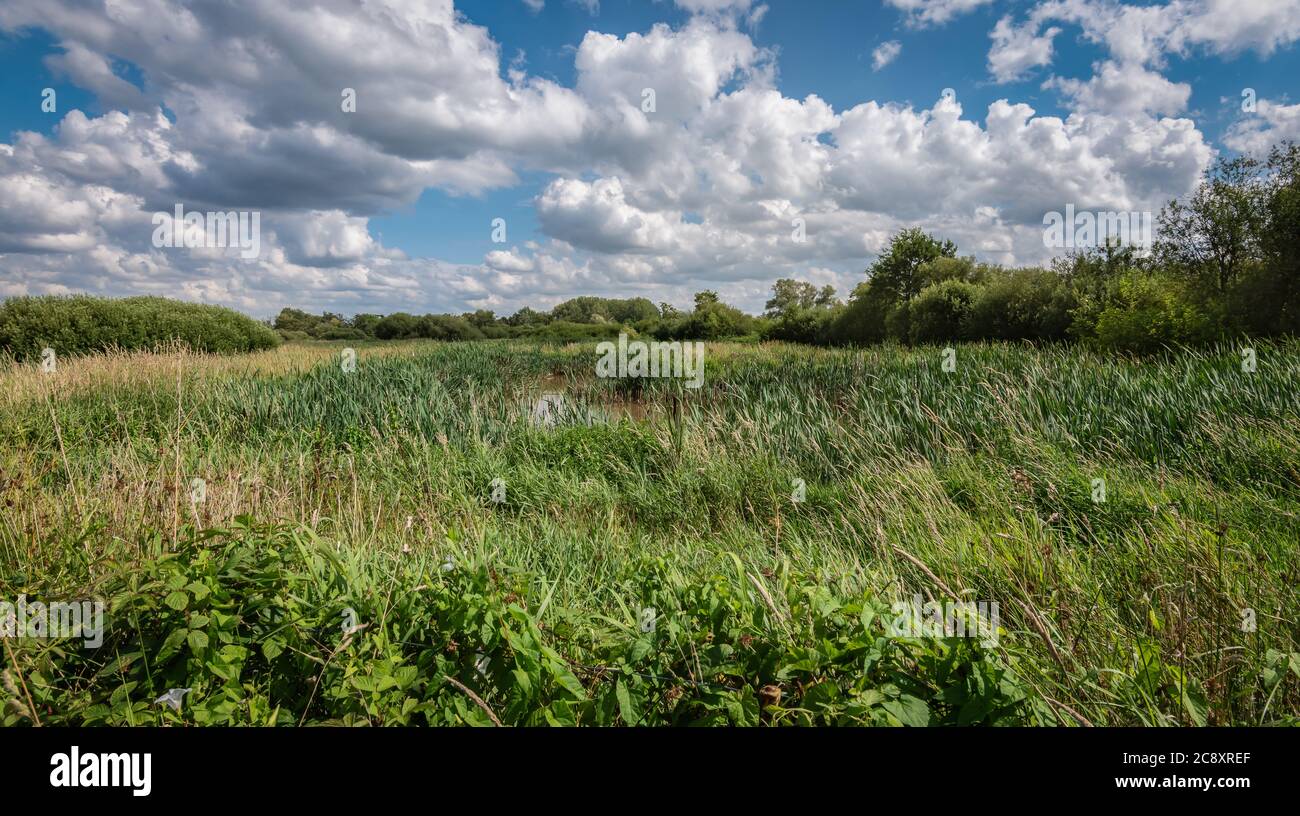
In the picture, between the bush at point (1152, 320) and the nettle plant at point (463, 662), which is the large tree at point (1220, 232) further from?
the nettle plant at point (463, 662)

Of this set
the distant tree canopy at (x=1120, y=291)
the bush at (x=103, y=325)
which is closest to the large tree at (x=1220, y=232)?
the distant tree canopy at (x=1120, y=291)

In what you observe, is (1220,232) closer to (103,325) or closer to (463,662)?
(463,662)

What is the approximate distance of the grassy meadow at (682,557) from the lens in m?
2.06

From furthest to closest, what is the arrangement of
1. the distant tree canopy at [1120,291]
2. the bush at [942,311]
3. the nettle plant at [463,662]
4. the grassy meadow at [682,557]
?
the bush at [942,311], the distant tree canopy at [1120,291], the grassy meadow at [682,557], the nettle plant at [463,662]

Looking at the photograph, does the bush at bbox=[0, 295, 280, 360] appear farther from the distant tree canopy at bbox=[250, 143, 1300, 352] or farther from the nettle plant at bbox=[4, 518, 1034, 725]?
the distant tree canopy at bbox=[250, 143, 1300, 352]

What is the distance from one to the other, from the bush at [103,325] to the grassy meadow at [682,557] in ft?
45.5

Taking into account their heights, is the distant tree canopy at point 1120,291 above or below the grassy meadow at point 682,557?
above

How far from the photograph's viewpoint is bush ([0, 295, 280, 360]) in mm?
20031

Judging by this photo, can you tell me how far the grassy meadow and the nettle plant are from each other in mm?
16

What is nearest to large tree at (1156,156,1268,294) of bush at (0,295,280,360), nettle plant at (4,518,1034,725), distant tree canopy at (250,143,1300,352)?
distant tree canopy at (250,143,1300,352)

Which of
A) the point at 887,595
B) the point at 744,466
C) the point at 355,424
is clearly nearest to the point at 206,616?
the point at 887,595

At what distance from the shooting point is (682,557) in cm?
461

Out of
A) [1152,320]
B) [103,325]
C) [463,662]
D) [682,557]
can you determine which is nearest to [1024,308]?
[1152,320]
